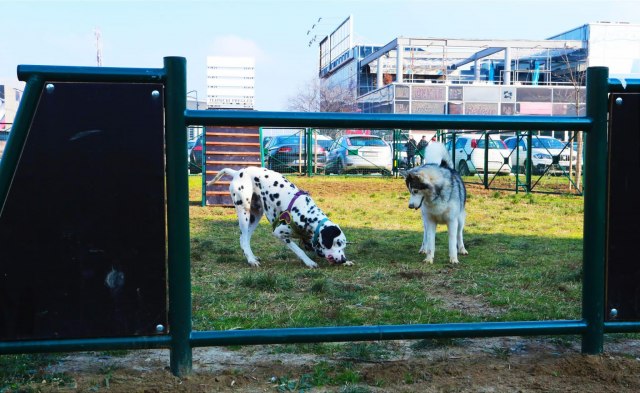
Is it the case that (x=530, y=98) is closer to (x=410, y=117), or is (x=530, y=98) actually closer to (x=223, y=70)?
(x=223, y=70)

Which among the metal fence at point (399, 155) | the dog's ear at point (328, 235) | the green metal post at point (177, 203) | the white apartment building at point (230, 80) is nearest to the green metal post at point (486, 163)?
the metal fence at point (399, 155)

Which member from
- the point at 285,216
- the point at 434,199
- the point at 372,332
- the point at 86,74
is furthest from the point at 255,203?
the point at 86,74

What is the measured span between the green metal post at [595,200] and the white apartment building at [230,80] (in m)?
20.4

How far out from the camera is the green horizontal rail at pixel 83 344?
3.09 m

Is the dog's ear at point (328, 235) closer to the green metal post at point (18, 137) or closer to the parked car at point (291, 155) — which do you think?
the green metal post at point (18, 137)

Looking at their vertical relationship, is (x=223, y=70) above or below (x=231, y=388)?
above

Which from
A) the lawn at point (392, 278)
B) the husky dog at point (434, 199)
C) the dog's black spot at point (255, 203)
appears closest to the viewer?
the lawn at point (392, 278)

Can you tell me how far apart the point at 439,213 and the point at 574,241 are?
2.54 metres

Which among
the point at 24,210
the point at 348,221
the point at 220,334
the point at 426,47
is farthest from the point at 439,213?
the point at 426,47

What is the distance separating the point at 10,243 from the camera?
10.1 ft

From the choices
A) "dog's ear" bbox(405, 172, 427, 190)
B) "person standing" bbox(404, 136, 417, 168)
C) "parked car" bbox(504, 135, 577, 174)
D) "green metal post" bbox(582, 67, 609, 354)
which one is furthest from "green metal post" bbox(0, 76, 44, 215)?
"person standing" bbox(404, 136, 417, 168)

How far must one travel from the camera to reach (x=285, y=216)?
301 inches

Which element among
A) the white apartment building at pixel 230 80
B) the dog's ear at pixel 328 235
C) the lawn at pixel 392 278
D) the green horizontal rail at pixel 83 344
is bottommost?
the lawn at pixel 392 278

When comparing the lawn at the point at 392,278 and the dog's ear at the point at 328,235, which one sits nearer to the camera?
the lawn at the point at 392,278
